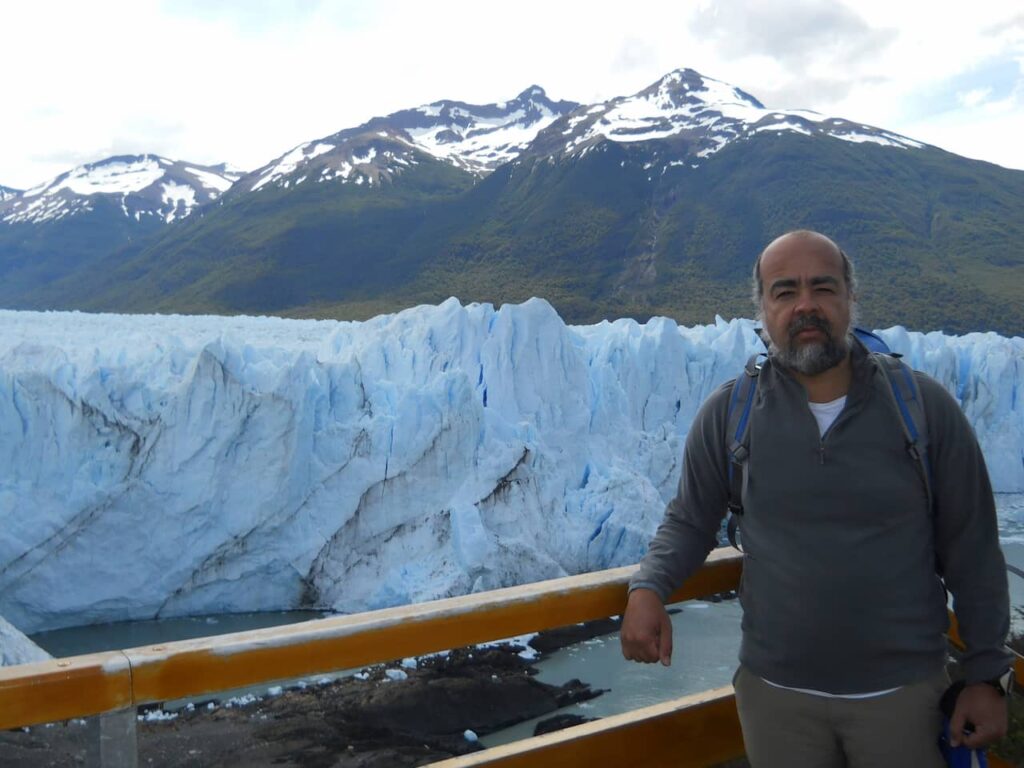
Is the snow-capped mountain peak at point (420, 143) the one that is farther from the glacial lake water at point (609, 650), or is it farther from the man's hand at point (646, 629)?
the man's hand at point (646, 629)

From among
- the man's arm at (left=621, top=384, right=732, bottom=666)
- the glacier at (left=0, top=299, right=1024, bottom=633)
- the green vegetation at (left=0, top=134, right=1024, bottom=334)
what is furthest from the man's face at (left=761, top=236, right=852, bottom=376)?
the green vegetation at (left=0, top=134, right=1024, bottom=334)

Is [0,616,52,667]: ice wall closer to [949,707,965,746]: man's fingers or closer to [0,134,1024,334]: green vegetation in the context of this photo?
[949,707,965,746]: man's fingers

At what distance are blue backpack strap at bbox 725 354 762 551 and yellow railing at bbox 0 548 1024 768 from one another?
0.66 ft

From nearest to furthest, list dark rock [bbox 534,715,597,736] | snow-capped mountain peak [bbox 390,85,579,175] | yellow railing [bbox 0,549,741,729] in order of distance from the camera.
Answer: yellow railing [bbox 0,549,741,729], dark rock [bbox 534,715,597,736], snow-capped mountain peak [bbox 390,85,579,175]

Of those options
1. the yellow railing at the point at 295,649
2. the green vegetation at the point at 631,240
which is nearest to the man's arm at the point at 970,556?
the yellow railing at the point at 295,649

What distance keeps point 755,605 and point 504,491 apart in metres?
8.15

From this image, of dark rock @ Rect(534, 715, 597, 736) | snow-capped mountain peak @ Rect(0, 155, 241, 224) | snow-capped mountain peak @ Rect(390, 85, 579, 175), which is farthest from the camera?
snow-capped mountain peak @ Rect(390, 85, 579, 175)

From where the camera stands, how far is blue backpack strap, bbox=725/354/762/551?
141 cm

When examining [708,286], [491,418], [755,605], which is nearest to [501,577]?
[491,418]

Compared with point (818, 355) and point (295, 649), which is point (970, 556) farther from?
point (295, 649)

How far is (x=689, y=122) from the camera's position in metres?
66.5

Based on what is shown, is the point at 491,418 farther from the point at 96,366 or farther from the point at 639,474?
the point at 96,366

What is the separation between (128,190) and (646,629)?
434 ft

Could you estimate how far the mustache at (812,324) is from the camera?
54.9 inches
